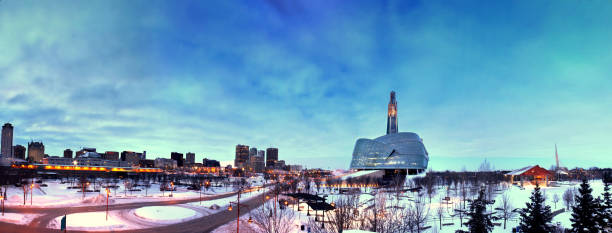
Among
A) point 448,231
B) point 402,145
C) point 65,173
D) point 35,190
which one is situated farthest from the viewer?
point 402,145

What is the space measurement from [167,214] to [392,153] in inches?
5394

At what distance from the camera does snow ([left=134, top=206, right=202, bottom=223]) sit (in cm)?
4691

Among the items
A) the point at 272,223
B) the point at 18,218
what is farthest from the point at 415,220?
the point at 18,218

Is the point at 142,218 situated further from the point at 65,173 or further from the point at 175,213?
the point at 65,173

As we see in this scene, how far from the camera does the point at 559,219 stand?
50.9 metres

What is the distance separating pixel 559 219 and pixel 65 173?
18219cm

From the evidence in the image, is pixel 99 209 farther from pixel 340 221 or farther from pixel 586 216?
pixel 586 216

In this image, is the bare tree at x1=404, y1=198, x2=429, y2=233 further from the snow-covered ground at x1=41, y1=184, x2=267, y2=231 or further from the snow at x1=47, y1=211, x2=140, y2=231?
the snow at x1=47, y1=211, x2=140, y2=231

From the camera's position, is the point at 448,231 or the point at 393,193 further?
the point at 393,193

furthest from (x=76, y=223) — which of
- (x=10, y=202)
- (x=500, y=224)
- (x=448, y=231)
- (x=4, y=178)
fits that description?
(x=4, y=178)

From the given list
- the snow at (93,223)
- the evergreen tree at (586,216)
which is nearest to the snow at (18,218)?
the snow at (93,223)

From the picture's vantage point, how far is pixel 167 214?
1932 inches

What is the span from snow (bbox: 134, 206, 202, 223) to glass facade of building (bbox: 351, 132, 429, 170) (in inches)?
5042

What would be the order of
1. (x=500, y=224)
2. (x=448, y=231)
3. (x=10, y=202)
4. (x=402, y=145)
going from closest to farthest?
(x=448, y=231) < (x=500, y=224) < (x=10, y=202) < (x=402, y=145)
